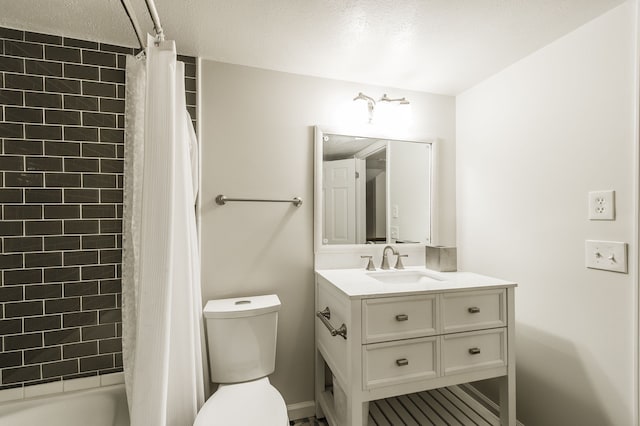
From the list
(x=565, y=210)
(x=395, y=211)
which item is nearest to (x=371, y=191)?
(x=395, y=211)

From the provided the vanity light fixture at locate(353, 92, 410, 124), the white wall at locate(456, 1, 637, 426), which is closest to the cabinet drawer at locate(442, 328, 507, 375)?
the white wall at locate(456, 1, 637, 426)

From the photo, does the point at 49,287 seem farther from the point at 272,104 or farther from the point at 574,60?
the point at 574,60

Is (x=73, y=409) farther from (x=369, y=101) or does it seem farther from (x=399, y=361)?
(x=369, y=101)

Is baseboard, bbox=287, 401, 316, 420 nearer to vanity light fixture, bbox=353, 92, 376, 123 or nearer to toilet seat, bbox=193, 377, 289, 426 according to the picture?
toilet seat, bbox=193, 377, 289, 426

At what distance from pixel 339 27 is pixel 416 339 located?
4.92ft

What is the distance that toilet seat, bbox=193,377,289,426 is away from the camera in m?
1.13

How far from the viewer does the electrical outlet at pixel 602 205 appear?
1210 mm

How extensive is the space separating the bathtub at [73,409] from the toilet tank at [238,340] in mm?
448

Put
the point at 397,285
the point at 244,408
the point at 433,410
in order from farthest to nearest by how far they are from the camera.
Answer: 1. the point at 433,410
2. the point at 397,285
3. the point at 244,408

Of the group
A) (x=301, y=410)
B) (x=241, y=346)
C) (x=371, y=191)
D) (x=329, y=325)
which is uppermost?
(x=371, y=191)

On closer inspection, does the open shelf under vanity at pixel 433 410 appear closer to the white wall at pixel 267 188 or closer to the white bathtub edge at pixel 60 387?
the white wall at pixel 267 188

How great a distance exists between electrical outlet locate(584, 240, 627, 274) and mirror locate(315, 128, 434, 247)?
0.88m

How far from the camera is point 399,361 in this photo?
1259mm

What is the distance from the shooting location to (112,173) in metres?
1.50
